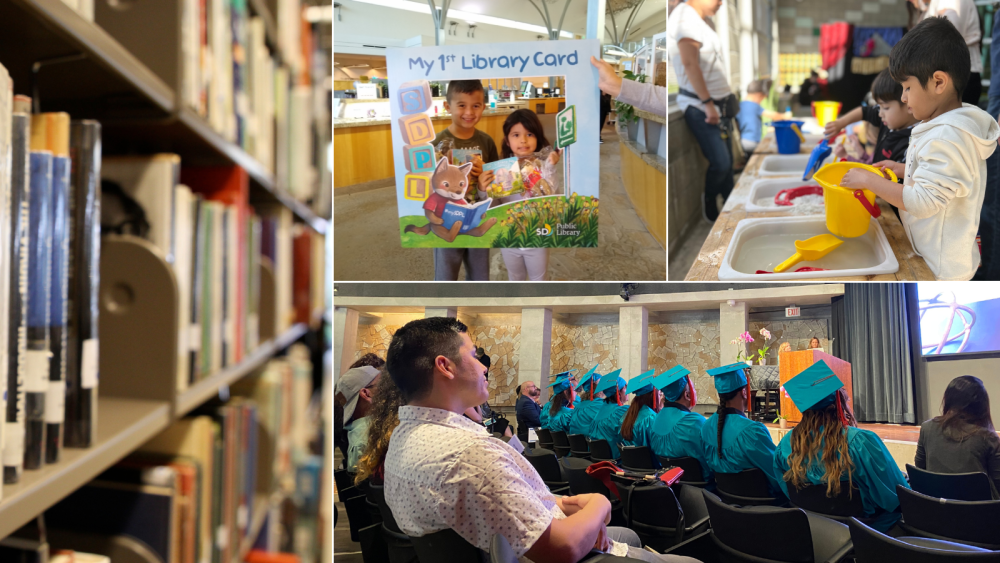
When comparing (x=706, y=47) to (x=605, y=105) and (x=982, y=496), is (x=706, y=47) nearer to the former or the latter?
(x=605, y=105)

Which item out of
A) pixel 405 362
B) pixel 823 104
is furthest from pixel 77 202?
pixel 823 104

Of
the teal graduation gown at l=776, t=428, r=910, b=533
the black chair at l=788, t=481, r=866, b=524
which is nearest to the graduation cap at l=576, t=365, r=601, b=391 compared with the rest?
the black chair at l=788, t=481, r=866, b=524

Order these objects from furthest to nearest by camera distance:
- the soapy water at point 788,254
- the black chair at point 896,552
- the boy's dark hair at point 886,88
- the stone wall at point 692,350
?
the stone wall at point 692,350 → the soapy water at point 788,254 → the boy's dark hair at point 886,88 → the black chair at point 896,552

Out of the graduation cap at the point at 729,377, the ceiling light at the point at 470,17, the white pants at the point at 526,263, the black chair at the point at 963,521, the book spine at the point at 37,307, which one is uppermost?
the ceiling light at the point at 470,17

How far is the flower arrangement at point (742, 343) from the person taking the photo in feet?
7.51

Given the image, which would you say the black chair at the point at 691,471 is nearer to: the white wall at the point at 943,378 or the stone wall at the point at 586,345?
the stone wall at the point at 586,345

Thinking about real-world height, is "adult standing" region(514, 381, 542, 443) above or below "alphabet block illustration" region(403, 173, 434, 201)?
below

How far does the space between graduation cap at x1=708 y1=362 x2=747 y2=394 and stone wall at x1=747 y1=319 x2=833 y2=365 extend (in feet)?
0.24

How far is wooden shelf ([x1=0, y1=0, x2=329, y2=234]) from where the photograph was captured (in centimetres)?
67

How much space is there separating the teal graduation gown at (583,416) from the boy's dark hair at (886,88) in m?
1.41

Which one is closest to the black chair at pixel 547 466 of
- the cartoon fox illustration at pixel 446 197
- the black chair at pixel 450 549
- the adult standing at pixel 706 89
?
the black chair at pixel 450 549

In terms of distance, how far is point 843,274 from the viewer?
213cm

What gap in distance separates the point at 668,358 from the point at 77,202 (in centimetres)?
205

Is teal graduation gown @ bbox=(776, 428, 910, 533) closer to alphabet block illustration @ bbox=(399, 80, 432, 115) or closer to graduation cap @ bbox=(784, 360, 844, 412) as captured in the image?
graduation cap @ bbox=(784, 360, 844, 412)
